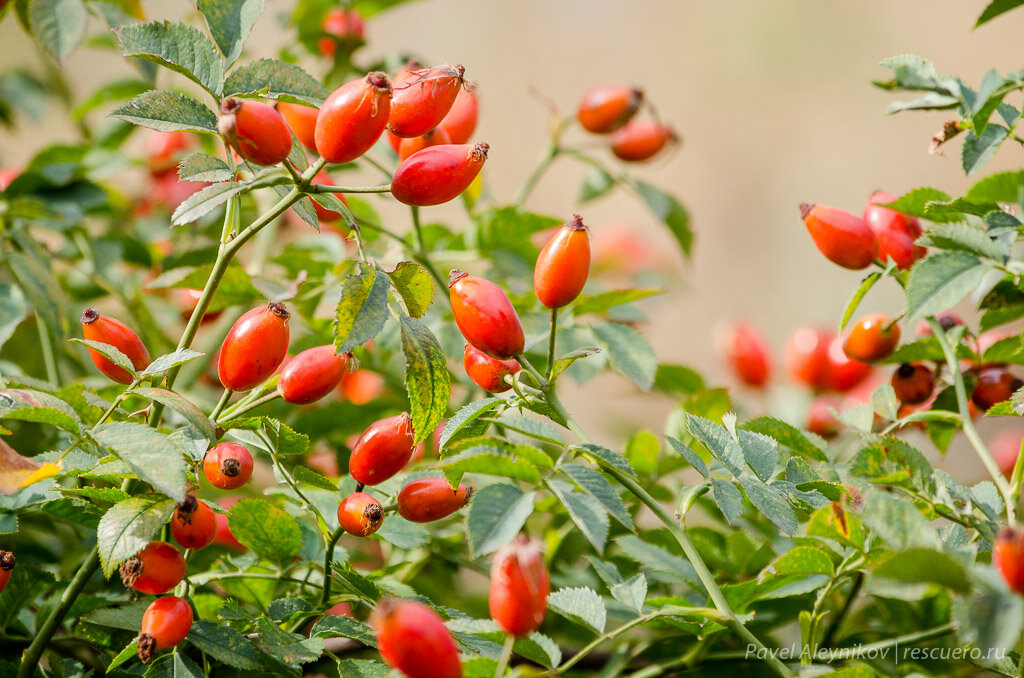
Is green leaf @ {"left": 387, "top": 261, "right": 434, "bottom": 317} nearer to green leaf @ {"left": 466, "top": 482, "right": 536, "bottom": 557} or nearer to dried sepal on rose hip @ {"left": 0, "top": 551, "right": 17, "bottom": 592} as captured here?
green leaf @ {"left": 466, "top": 482, "right": 536, "bottom": 557}

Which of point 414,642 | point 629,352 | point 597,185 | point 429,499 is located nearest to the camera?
point 414,642

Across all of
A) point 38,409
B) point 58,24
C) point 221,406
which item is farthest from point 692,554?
point 58,24

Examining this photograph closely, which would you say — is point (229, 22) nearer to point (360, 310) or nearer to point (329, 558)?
point (360, 310)

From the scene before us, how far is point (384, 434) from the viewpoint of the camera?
73cm

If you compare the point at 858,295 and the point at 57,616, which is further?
the point at 858,295

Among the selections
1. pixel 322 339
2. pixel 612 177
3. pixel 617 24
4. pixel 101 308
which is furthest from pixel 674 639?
pixel 617 24

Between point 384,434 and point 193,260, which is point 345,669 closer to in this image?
point 384,434

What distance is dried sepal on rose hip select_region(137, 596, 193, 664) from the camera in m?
0.64

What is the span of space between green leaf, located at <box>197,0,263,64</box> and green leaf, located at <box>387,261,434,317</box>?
0.23m

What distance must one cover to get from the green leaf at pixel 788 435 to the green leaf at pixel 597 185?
27.2 inches

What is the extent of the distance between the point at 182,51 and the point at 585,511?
19.0 inches

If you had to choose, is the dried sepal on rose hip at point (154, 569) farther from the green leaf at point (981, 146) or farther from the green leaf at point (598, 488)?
the green leaf at point (981, 146)

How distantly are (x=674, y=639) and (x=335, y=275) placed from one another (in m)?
0.56

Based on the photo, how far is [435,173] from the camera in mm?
687
